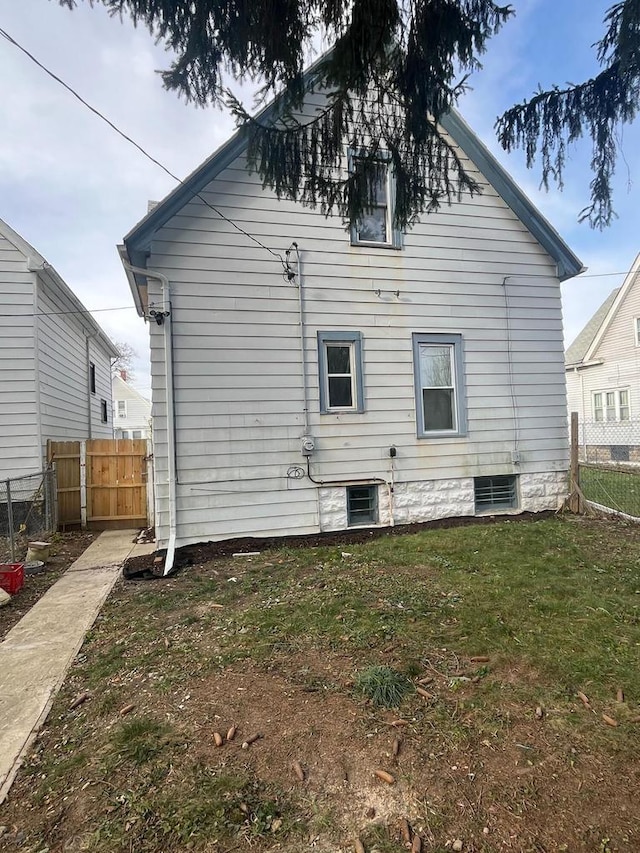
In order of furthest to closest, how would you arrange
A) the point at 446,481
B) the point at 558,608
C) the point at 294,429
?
the point at 446,481
the point at 294,429
the point at 558,608

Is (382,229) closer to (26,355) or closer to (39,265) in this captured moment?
(39,265)

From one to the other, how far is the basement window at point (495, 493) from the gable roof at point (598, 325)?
14327mm

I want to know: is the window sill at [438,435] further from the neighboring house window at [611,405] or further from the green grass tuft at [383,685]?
the neighboring house window at [611,405]

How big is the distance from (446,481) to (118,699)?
225 inches

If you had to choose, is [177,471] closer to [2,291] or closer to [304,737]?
[304,737]

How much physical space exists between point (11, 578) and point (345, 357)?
5014 mm

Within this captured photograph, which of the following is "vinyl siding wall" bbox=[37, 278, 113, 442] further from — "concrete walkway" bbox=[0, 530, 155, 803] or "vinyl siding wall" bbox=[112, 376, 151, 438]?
"vinyl siding wall" bbox=[112, 376, 151, 438]

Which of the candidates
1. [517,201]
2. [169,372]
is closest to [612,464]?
[517,201]

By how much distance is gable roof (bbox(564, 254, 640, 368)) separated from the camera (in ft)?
60.6

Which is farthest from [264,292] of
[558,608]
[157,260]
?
[558,608]

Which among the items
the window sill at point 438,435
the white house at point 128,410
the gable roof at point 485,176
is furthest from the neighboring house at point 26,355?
the white house at point 128,410

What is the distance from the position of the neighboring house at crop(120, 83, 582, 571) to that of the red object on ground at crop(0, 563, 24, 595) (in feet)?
5.20

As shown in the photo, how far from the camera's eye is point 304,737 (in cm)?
232

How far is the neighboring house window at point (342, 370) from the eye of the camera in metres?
6.90
